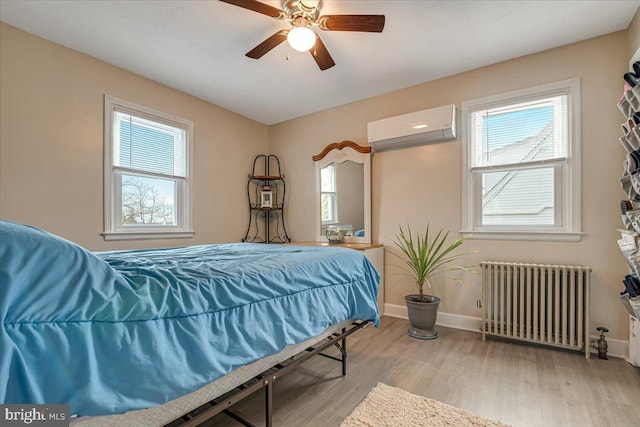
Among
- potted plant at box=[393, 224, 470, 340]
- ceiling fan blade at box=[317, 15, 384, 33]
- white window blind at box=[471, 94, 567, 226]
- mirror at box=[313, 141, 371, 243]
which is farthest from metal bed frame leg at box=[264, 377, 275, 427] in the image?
white window blind at box=[471, 94, 567, 226]

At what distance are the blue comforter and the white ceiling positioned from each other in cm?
201

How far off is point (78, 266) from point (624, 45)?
3764 mm

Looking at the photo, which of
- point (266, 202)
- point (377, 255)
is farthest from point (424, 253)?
point (266, 202)

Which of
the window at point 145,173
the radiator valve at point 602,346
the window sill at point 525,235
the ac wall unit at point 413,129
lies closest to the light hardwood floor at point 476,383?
the radiator valve at point 602,346

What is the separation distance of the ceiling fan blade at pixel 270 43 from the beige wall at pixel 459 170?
1733mm

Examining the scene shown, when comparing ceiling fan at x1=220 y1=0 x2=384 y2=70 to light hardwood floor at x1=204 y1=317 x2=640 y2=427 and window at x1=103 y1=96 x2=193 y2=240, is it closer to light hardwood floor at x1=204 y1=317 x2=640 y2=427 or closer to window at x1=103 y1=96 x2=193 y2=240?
window at x1=103 y1=96 x2=193 y2=240

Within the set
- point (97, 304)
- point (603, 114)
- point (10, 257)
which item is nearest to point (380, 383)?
point (97, 304)

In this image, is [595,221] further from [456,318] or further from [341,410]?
[341,410]

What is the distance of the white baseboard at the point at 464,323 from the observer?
2.33 metres

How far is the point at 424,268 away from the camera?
2.86 m

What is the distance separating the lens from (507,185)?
113 inches

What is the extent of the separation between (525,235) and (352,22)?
2352 millimetres

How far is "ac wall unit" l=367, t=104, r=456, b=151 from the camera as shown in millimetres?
2934

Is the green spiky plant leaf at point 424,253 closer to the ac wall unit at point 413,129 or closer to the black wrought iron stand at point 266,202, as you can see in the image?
the ac wall unit at point 413,129
